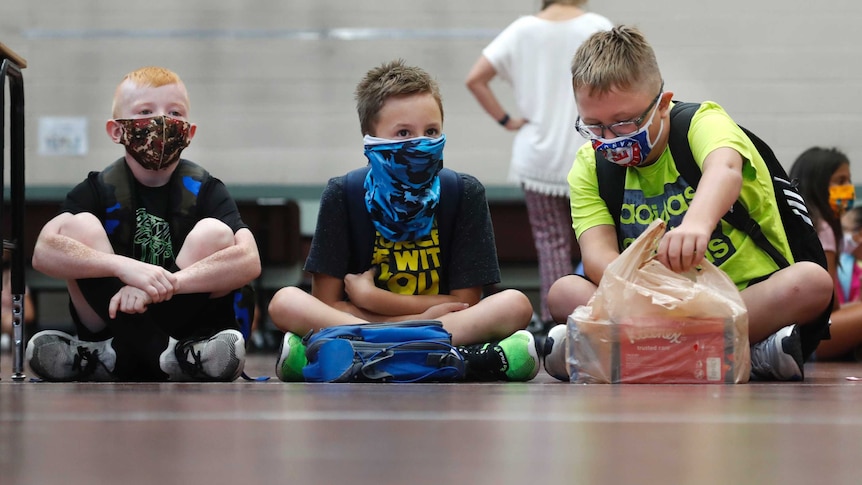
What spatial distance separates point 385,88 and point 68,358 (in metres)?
0.95

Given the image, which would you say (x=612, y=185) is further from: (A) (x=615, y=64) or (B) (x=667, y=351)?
(B) (x=667, y=351)

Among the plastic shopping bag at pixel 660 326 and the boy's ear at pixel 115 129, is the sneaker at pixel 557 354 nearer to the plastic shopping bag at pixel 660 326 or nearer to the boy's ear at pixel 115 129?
the plastic shopping bag at pixel 660 326

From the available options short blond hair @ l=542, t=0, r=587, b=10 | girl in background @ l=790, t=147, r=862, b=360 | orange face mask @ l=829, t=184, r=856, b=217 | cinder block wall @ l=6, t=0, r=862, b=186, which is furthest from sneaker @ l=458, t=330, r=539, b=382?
cinder block wall @ l=6, t=0, r=862, b=186

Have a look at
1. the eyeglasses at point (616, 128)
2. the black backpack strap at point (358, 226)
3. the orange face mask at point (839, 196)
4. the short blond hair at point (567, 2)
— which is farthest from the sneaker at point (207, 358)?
the orange face mask at point (839, 196)

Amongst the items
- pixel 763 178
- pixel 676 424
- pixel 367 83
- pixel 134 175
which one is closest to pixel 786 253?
pixel 763 178

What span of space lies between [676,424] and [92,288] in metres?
1.53

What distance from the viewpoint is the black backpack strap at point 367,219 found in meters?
2.67

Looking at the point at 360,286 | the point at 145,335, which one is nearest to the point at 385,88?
the point at 360,286

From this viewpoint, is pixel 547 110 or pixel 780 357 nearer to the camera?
pixel 780 357

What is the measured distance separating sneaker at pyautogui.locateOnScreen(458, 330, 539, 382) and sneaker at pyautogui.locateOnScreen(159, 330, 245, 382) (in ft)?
1.57

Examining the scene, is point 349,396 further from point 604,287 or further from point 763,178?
point 763,178

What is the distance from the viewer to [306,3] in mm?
6387

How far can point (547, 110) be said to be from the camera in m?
4.52

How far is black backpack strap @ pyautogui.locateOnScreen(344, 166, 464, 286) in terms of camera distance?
2.67 meters
